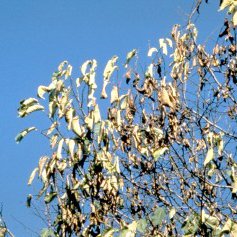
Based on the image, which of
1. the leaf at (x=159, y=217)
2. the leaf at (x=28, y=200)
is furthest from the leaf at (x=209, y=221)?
the leaf at (x=28, y=200)

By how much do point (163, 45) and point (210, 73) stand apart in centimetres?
76

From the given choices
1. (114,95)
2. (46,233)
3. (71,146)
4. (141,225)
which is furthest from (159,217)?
(114,95)

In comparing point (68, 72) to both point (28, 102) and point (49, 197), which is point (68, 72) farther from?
point (49, 197)

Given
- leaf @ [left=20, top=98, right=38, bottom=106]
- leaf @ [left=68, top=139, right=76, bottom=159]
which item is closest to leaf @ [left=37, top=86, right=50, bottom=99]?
leaf @ [left=20, top=98, right=38, bottom=106]

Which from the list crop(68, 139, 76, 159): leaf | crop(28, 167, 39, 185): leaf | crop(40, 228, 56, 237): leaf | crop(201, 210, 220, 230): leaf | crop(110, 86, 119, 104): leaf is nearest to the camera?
crop(201, 210, 220, 230): leaf

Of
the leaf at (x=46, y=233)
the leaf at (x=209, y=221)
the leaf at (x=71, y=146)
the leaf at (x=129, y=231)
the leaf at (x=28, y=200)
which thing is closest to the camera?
the leaf at (x=129, y=231)

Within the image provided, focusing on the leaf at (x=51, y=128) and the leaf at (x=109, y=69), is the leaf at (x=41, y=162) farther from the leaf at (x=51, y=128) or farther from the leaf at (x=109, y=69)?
the leaf at (x=109, y=69)

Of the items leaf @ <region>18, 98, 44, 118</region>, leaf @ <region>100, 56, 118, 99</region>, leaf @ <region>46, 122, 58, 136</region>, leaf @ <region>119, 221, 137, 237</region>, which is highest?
leaf @ <region>100, 56, 118, 99</region>

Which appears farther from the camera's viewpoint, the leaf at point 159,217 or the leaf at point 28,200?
the leaf at point 28,200

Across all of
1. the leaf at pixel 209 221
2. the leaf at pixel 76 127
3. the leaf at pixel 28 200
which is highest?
the leaf at pixel 76 127

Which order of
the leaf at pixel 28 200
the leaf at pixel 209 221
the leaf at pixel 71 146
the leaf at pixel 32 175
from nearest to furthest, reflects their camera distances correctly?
the leaf at pixel 209 221
the leaf at pixel 71 146
the leaf at pixel 32 175
the leaf at pixel 28 200

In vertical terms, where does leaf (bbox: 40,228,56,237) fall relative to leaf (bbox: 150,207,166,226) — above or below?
above

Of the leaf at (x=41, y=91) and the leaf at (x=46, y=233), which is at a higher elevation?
the leaf at (x=41, y=91)

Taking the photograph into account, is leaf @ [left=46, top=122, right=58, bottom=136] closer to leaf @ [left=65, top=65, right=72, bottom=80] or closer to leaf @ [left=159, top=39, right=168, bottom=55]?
leaf @ [left=65, top=65, right=72, bottom=80]
